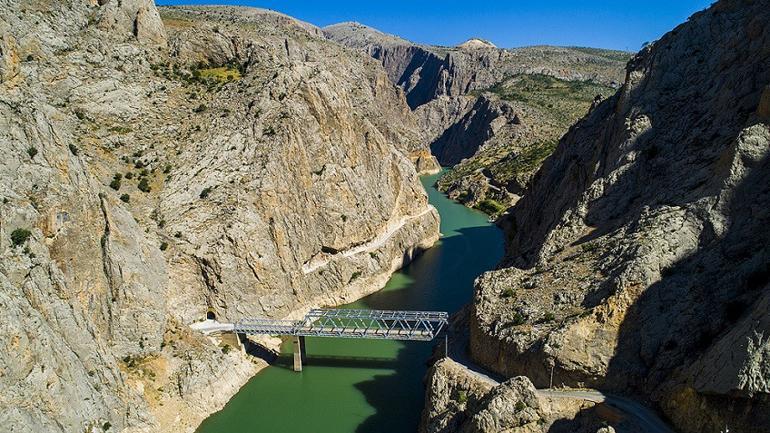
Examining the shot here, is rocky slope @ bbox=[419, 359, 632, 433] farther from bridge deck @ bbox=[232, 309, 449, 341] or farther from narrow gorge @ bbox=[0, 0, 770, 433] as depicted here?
bridge deck @ bbox=[232, 309, 449, 341]

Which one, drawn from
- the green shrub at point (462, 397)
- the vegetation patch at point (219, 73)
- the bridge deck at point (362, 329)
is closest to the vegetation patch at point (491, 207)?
the vegetation patch at point (219, 73)

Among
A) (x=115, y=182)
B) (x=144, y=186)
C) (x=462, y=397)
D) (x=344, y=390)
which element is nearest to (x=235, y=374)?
(x=344, y=390)

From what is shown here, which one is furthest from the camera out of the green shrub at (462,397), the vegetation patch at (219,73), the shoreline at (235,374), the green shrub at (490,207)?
the green shrub at (490,207)

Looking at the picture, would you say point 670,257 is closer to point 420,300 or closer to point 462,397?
point 462,397

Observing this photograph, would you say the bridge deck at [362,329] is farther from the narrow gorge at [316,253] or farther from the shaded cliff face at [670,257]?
the shaded cliff face at [670,257]

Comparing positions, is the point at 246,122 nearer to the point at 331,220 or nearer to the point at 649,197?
the point at 331,220
